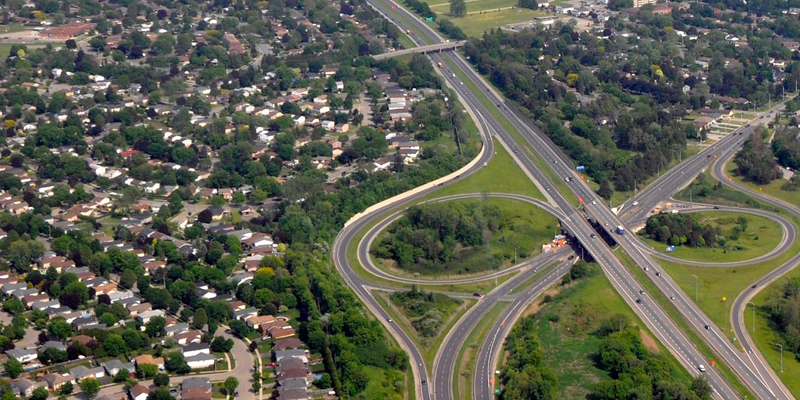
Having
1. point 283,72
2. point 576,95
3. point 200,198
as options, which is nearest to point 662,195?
point 576,95

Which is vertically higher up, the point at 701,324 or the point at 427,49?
the point at 701,324

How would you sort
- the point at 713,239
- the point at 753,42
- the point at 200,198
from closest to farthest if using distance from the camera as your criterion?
the point at 713,239 → the point at 200,198 → the point at 753,42

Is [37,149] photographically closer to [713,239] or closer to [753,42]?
[713,239]

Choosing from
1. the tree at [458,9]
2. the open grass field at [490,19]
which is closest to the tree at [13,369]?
the open grass field at [490,19]

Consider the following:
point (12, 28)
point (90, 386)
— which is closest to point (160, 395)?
point (90, 386)

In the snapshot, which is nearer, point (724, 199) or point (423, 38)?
point (724, 199)

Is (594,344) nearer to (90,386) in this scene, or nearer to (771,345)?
(771,345)
